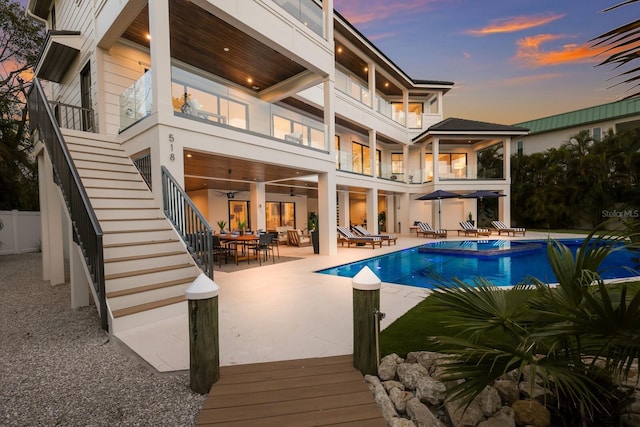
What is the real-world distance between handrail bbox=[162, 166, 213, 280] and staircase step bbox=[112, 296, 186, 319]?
66 cm

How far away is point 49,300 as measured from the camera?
19.4 ft

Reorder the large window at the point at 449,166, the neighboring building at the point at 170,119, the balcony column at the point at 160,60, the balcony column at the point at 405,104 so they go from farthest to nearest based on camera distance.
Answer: the balcony column at the point at 405,104, the large window at the point at 449,166, the balcony column at the point at 160,60, the neighboring building at the point at 170,119

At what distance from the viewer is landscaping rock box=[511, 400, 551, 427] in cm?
227

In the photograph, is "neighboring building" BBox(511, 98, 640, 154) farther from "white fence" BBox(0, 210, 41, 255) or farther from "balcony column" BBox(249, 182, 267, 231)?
"white fence" BBox(0, 210, 41, 255)

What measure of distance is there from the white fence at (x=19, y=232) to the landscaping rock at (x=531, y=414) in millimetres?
18496

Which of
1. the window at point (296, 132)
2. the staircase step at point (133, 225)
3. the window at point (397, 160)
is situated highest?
the window at point (397, 160)

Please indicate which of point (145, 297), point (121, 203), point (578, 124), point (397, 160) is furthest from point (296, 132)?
point (578, 124)

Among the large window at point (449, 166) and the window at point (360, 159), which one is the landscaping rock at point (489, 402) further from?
the large window at point (449, 166)

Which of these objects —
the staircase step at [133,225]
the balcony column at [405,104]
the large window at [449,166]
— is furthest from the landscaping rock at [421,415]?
the balcony column at [405,104]

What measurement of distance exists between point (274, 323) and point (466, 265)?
26.5 ft

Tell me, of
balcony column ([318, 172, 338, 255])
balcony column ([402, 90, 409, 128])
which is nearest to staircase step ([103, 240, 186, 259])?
balcony column ([318, 172, 338, 255])

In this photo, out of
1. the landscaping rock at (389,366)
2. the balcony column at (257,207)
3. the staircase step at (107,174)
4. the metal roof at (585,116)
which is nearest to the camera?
the landscaping rock at (389,366)

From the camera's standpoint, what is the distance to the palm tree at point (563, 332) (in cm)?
146

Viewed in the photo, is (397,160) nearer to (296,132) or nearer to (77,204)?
(296,132)
